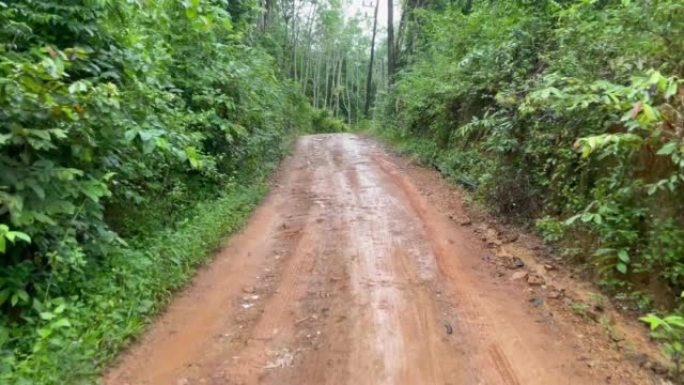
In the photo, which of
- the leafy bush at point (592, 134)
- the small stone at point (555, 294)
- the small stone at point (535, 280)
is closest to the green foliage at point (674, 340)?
the leafy bush at point (592, 134)

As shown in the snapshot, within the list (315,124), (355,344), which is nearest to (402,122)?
(355,344)

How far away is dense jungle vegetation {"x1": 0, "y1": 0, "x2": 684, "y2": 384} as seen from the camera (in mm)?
3324

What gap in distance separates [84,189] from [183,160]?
3.26 ft

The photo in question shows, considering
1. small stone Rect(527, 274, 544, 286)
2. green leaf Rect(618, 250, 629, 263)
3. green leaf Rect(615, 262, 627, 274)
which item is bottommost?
small stone Rect(527, 274, 544, 286)

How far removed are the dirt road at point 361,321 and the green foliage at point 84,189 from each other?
35 cm

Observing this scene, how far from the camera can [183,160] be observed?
15.0 feet

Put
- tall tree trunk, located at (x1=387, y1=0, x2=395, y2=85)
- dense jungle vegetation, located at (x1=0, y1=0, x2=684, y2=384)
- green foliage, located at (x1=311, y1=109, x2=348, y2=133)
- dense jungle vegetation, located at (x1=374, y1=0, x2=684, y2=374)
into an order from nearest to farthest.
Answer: dense jungle vegetation, located at (x1=0, y1=0, x2=684, y2=384)
dense jungle vegetation, located at (x1=374, y1=0, x2=684, y2=374)
tall tree trunk, located at (x1=387, y1=0, x2=395, y2=85)
green foliage, located at (x1=311, y1=109, x2=348, y2=133)

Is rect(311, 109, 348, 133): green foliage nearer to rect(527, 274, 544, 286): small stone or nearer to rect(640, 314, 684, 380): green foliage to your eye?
rect(527, 274, 544, 286): small stone

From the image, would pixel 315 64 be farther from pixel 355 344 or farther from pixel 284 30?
pixel 355 344

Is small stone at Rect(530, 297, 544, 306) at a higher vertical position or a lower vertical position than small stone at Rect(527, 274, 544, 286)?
lower

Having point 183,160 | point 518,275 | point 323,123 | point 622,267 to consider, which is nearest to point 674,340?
point 622,267

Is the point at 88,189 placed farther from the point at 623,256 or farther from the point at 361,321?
the point at 623,256

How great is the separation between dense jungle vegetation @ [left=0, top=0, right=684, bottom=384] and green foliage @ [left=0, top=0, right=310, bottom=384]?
16 mm

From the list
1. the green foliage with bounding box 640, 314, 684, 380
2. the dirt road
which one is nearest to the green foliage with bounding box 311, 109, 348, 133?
the dirt road
